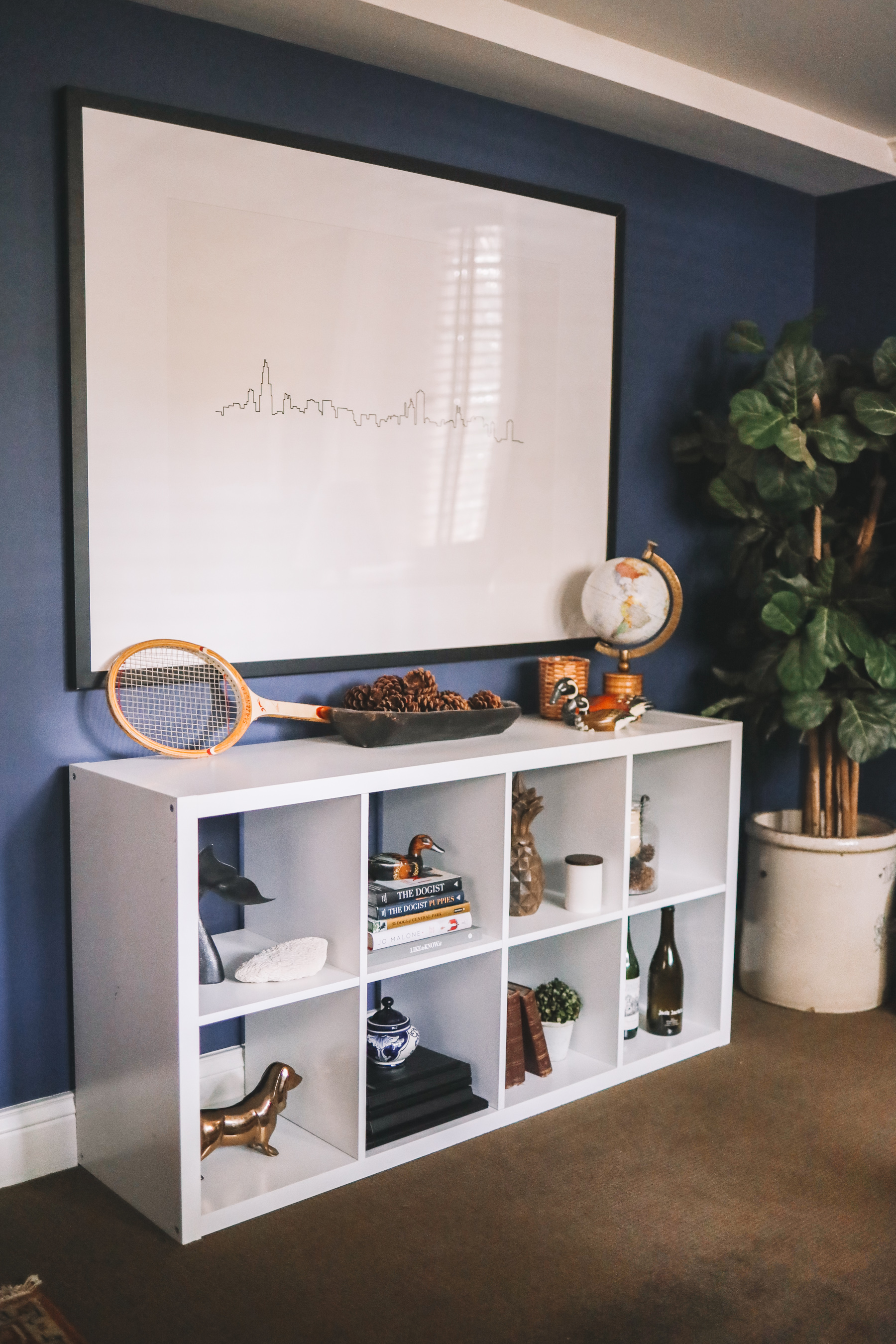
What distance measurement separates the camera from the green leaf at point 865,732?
278 cm

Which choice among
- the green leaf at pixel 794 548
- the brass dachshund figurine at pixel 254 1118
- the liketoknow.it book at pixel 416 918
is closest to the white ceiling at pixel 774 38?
the green leaf at pixel 794 548

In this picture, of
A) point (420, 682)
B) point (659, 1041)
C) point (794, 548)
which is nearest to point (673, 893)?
point (659, 1041)

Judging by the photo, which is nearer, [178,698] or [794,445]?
[178,698]

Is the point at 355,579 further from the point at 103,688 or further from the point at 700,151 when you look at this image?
the point at 700,151

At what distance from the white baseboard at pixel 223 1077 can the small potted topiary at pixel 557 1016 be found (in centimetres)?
65

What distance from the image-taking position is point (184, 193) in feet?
7.29

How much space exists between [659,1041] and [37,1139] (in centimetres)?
136

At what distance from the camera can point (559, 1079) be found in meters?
2.55

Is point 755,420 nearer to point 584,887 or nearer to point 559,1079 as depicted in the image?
point 584,887

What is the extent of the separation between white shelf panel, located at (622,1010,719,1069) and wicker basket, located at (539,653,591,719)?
759 millimetres

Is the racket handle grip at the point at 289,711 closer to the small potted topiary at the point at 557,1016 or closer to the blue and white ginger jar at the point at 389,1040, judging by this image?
the blue and white ginger jar at the point at 389,1040

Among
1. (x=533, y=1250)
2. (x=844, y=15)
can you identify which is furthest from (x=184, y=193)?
(x=533, y=1250)

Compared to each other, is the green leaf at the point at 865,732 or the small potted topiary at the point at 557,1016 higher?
the green leaf at the point at 865,732

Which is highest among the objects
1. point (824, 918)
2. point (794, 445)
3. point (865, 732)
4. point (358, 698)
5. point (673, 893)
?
point (794, 445)
